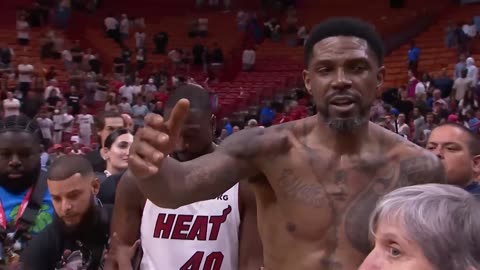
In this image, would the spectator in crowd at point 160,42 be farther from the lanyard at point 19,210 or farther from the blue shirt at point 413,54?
the lanyard at point 19,210

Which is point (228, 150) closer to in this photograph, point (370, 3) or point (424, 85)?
point (424, 85)

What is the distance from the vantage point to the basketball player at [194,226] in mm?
4066

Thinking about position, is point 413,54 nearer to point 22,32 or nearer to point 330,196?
point 22,32

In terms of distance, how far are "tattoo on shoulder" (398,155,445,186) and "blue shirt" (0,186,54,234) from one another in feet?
6.27

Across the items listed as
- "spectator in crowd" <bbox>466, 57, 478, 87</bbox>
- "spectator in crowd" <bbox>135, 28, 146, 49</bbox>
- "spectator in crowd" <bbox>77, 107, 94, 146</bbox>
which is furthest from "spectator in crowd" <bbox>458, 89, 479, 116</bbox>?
"spectator in crowd" <bbox>135, 28, 146, 49</bbox>

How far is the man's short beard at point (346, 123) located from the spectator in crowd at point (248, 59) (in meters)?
20.2

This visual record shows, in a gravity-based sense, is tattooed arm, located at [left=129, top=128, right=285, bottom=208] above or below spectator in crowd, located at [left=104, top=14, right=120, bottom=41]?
above

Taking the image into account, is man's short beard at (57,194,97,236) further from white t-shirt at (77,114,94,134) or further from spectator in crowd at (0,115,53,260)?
white t-shirt at (77,114,94,134)

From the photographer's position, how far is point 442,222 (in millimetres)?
1768

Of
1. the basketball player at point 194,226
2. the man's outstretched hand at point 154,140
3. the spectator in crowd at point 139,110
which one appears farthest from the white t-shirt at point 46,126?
the man's outstretched hand at point 154,140

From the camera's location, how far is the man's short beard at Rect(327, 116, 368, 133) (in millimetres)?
3359

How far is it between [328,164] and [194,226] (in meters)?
0.85

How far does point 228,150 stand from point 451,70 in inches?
712

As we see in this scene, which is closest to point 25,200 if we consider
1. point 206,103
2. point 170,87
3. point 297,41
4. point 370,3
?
point 206,103
